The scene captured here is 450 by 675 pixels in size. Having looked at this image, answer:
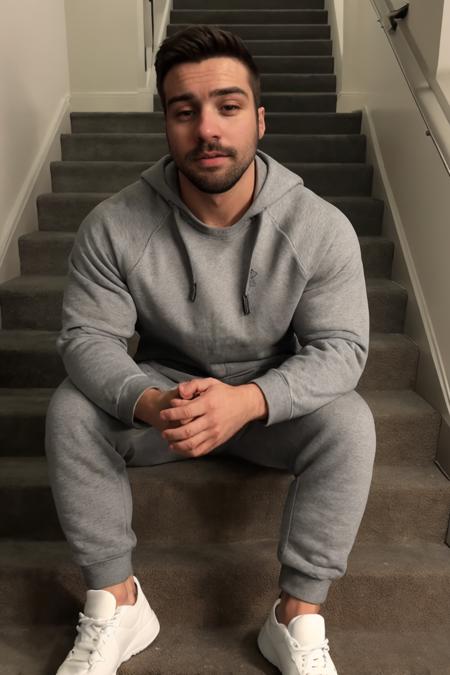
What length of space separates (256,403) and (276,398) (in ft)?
0.13

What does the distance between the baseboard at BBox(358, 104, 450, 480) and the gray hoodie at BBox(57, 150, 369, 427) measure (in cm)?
50

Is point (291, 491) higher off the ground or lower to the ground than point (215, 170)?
lower

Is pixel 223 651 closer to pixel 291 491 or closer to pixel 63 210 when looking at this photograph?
pixel 291 491

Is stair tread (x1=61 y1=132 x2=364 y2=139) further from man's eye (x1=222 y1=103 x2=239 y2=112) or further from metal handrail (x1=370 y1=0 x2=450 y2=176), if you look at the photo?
man's eye (x1=222 y1=103 x2=239 y2=112)

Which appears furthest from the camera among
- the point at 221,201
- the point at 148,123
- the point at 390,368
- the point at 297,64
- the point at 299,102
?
the point at 297,64

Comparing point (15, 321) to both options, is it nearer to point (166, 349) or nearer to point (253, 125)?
point (166, 349)

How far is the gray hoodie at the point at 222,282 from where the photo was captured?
4.28ft

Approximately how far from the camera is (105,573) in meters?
1.21

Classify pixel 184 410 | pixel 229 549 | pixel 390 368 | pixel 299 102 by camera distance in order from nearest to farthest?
pixel 184 410, pixel 229 549, pixel 390 368, pixel 299 102

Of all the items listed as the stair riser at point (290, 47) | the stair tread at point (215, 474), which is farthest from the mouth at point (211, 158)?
the stair riser at point (290, 47)

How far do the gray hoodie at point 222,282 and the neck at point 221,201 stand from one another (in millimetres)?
24

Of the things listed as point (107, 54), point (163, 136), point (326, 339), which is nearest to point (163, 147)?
point (163, 136)

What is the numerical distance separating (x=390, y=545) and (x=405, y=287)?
89 centimetres

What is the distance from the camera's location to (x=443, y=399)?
1688 mm
